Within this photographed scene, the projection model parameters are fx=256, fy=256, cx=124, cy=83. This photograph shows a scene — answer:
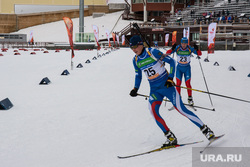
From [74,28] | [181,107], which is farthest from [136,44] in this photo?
[74,28]

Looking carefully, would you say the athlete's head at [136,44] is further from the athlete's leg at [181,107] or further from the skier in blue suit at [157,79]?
the athlete's leg at [181,107]

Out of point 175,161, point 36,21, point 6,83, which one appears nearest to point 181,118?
point 175,161

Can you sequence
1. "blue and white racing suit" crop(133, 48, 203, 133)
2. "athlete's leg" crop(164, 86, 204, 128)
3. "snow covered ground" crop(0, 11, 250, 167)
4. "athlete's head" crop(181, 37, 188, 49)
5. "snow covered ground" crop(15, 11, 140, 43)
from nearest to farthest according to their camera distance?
"snow covered ground" crop(0, 11, 250, 167) → "athlete's leg" crop(164, 86, 204, 128) → "blue and white racing suit" crop(133, 48, 203, 133) → "athlete's head" crop(181, 37, 188, 49) → "snow covered ground" crop(15, 11, 140, 43)

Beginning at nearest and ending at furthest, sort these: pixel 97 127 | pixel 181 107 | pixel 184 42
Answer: pixel 181 107
pixel 97 127
pixel 184 42

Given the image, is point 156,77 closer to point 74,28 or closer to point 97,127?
point 97,127

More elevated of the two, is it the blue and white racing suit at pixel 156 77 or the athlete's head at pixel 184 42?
the athlete's head at pixel 184 42

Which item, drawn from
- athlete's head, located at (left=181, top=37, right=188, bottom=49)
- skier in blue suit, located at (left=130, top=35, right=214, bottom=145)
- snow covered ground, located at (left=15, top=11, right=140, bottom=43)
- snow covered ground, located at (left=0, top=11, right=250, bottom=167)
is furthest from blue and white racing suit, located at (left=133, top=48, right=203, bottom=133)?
snow covered ground, located at (left=15, top=11, right=140, bottom=43)

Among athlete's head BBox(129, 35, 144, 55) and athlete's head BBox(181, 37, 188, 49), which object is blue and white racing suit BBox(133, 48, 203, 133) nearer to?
athlete's head BBox(129, 35, 144, 55)

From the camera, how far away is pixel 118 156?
3.48 metres

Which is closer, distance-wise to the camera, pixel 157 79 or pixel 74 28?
pixel 157 79

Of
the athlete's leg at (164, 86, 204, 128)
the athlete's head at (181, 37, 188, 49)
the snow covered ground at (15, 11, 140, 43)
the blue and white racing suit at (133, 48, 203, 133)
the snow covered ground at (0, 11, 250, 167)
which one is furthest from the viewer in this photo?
the snow covered ground at (15, 11, 140, 43)

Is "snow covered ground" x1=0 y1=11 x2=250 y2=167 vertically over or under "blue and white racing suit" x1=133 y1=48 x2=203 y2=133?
under

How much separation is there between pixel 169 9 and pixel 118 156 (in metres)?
58.2

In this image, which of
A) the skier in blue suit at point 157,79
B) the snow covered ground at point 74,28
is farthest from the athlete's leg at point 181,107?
the snow covered ground at point 74,28
